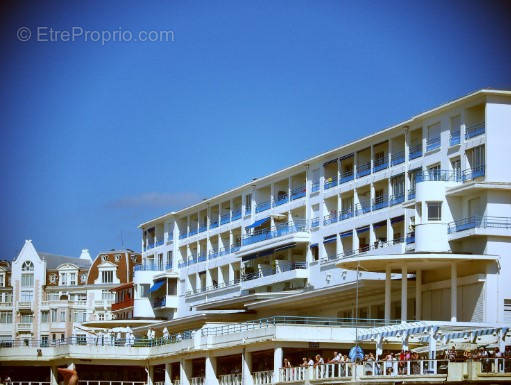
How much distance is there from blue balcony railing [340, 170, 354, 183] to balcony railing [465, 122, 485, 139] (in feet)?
42.1

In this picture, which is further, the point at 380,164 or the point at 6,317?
the point at 6,317

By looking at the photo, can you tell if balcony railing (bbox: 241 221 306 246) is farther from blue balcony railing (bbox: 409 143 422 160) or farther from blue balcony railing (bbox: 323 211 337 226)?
blue balcony railing (bbox: 409 143 422 160)

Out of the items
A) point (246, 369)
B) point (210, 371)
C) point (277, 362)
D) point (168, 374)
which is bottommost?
point (168, 374)

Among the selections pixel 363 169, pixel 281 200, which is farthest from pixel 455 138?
pixel 281 200

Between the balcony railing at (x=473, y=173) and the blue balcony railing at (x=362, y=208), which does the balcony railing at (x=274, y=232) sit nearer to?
the blue balcony railing at (x=362, y=208)

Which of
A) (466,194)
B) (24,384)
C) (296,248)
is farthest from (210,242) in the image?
(466,194)

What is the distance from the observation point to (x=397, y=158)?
73312 mm

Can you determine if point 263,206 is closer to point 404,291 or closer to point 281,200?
point 281,200

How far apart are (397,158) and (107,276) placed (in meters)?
62.6

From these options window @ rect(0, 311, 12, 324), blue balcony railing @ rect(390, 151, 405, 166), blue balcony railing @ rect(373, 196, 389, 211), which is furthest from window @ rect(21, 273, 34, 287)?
blue balcony railing @ rect(390, 151, 405, 166)

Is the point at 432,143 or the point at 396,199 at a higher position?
the point at 432,143

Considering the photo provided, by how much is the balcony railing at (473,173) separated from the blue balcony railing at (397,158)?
6.55 m

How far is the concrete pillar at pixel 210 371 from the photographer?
230 feet

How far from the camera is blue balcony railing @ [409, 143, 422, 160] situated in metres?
70.9
